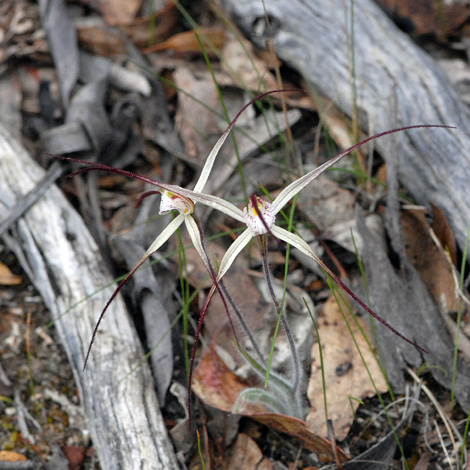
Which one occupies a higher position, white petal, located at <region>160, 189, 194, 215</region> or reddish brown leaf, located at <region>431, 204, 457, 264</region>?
white petal, located at <region>160, 189, 194, 215</region>

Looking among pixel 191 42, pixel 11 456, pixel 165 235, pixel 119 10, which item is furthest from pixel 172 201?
pixel 119 10

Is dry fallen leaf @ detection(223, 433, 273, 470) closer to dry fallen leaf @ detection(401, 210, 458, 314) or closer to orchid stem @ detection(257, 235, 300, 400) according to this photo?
orchid stem @ detection(257, 235, 300, 400)

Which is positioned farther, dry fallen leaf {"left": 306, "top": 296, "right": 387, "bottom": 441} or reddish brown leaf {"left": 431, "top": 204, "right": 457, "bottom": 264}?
reddish brown leaf {"left": 431, "top": 204, "right": 457, "bottom": 264}

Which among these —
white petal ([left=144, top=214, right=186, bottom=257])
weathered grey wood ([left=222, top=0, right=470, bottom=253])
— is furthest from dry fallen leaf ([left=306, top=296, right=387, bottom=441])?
white petal ([left=144, top=214, right=186, bottom=257])

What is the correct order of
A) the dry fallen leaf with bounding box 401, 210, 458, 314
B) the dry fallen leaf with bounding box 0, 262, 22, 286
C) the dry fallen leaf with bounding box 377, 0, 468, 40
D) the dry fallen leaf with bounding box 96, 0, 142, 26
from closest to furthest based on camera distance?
the dry fallen leaf with bounding box 401, 210, 458, 314
the dry fallen leaf with bounding box 0, 262, 22, 286
the dry fallen leaf with bounding box 377, 0, 468, 40
the dry fallen leaf with bounding box 96, 0, 142, 26

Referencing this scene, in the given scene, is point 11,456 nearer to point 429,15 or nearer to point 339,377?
point 339,377

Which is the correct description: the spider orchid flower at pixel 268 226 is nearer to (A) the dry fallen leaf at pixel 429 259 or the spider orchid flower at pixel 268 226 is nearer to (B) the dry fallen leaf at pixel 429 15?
(A) the dry fallen leaf at pixel 429 259

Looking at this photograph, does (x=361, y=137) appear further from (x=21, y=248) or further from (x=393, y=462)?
(x=21, y=248)
